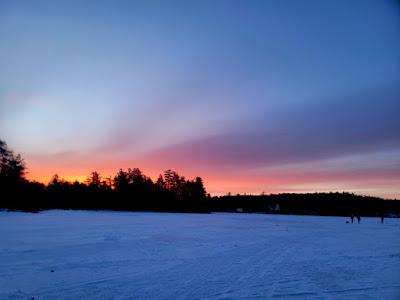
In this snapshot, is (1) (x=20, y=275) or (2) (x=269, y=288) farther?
(1) (x=20, y=275)

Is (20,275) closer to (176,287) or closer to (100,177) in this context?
(176,287)

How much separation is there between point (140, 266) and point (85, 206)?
88.8 metres

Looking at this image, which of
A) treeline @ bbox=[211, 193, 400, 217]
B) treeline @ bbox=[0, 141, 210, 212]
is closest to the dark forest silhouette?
treeline @ bbox=[0, 141, 210, 212]

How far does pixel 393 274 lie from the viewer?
11.7 metres

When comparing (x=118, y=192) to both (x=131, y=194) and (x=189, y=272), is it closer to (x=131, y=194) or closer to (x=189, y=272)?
(x=131, y=194)

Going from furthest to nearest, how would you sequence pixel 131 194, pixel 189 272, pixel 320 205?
pixel 320 205 → pixel 131 194 → pixel 189 272

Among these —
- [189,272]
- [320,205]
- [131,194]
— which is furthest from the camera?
[320,205]

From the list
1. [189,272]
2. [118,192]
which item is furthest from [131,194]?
[189,272]

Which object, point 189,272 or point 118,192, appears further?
point 118,192

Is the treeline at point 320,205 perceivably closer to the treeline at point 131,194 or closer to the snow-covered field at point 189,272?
the treeline at point 131,194

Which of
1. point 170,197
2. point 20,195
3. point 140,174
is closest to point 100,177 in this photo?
point 140,174

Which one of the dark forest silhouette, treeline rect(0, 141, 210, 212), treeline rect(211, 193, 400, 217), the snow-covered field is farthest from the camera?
treeline rect(211, 193, 400, 217)

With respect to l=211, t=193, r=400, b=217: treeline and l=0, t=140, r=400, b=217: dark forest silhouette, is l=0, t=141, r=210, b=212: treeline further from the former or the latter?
l=211, t=193, r=400, b=217: treeline

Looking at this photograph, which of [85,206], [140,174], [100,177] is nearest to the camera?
[85,206]
